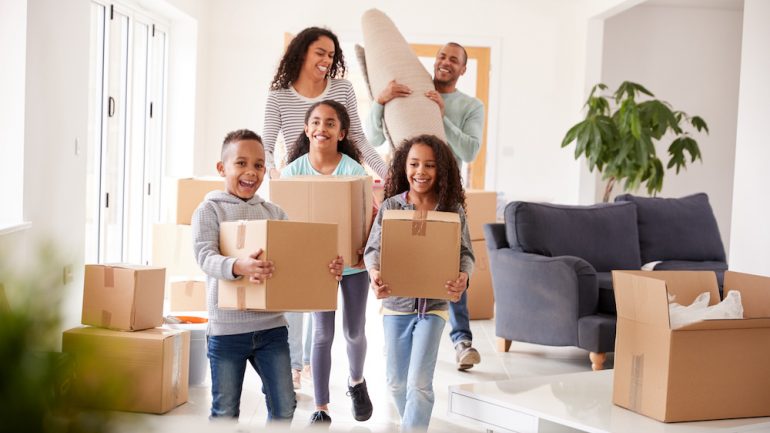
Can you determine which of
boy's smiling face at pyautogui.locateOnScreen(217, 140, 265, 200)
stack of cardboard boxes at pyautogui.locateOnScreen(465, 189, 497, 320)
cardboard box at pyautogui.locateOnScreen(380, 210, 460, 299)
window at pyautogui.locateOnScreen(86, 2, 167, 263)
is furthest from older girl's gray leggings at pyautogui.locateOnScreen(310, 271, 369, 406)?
window at pyautogui.locateOnScreen(86, 2, 167, 263)

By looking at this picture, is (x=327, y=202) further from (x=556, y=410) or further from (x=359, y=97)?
(x=359, y=97)

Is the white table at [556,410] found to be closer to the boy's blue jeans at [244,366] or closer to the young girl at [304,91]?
the boy's blue jeans at [244,366]

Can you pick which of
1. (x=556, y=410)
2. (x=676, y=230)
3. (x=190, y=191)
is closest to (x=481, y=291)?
(x=676, y=230)

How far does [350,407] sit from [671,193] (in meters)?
5.89

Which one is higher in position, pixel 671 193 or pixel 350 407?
pixel 671 193

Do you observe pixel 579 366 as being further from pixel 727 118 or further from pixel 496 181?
pixel 727 118

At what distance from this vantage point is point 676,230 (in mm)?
5133

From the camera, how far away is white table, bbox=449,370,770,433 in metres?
2.51

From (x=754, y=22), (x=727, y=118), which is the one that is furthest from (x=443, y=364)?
(x=727, y=118)

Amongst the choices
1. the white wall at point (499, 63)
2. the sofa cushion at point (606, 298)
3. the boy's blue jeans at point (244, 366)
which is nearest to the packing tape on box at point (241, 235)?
the boy's blue jeans at point (244, 366)

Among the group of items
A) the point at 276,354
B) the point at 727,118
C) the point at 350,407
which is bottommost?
the point at 350,407

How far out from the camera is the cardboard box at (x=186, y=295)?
4586 millimetres

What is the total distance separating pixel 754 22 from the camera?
16.6 feet

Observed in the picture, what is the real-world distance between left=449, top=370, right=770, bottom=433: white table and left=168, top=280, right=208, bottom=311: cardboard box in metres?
2.11
